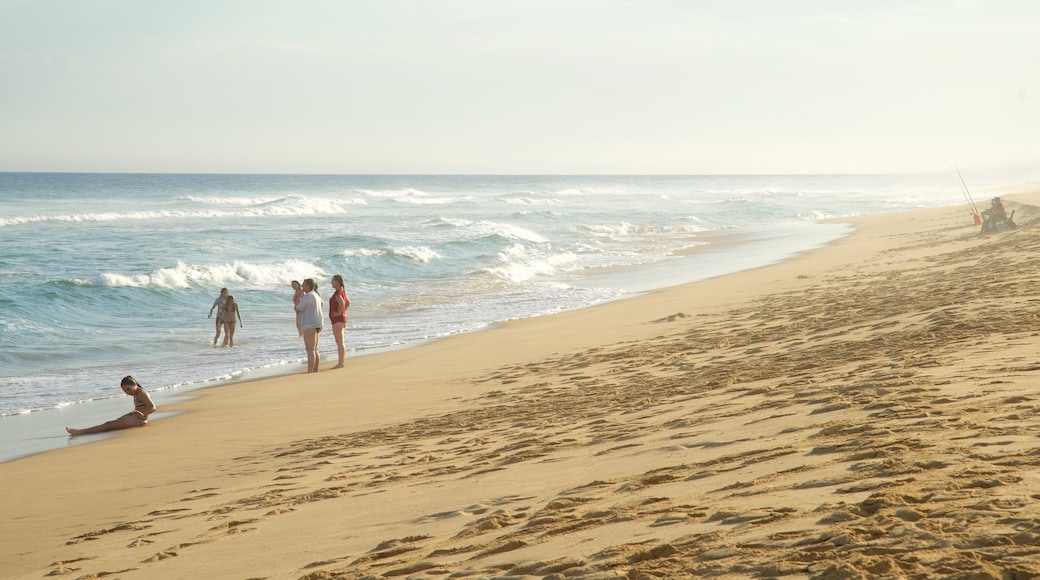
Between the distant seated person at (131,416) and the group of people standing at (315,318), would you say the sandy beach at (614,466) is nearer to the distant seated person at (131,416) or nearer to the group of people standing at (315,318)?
the distant seated person at (131,416)

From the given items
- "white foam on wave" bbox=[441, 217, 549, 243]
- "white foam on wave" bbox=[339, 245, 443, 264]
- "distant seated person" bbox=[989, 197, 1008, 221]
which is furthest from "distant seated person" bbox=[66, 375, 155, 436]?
"white foam on wave" bbox=[441, 217, 549, 243]

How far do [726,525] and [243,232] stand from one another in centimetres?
3808

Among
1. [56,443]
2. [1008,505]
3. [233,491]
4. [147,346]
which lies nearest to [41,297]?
[147,346]

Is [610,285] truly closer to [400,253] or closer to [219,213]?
[400,253]

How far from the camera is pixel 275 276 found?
81.1 ft

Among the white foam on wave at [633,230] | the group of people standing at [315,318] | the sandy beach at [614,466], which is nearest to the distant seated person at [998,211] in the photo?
the sandy beach at [614,466]

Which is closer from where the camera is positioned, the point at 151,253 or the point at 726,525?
the point at 726,525

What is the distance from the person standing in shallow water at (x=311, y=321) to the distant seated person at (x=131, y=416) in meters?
2.93

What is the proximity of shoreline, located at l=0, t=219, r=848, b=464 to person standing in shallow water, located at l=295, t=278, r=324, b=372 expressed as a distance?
0.44 metres

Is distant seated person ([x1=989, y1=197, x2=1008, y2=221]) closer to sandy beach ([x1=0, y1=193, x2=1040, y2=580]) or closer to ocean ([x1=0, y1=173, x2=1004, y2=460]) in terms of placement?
ocean ([x1=0, y1=173, x2=1004, y2=460])

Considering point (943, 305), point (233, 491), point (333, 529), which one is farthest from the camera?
point (943, 305)

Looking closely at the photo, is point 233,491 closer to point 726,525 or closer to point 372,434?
point 372,434

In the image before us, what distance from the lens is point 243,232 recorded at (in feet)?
128

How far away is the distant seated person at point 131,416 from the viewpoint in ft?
29.8
